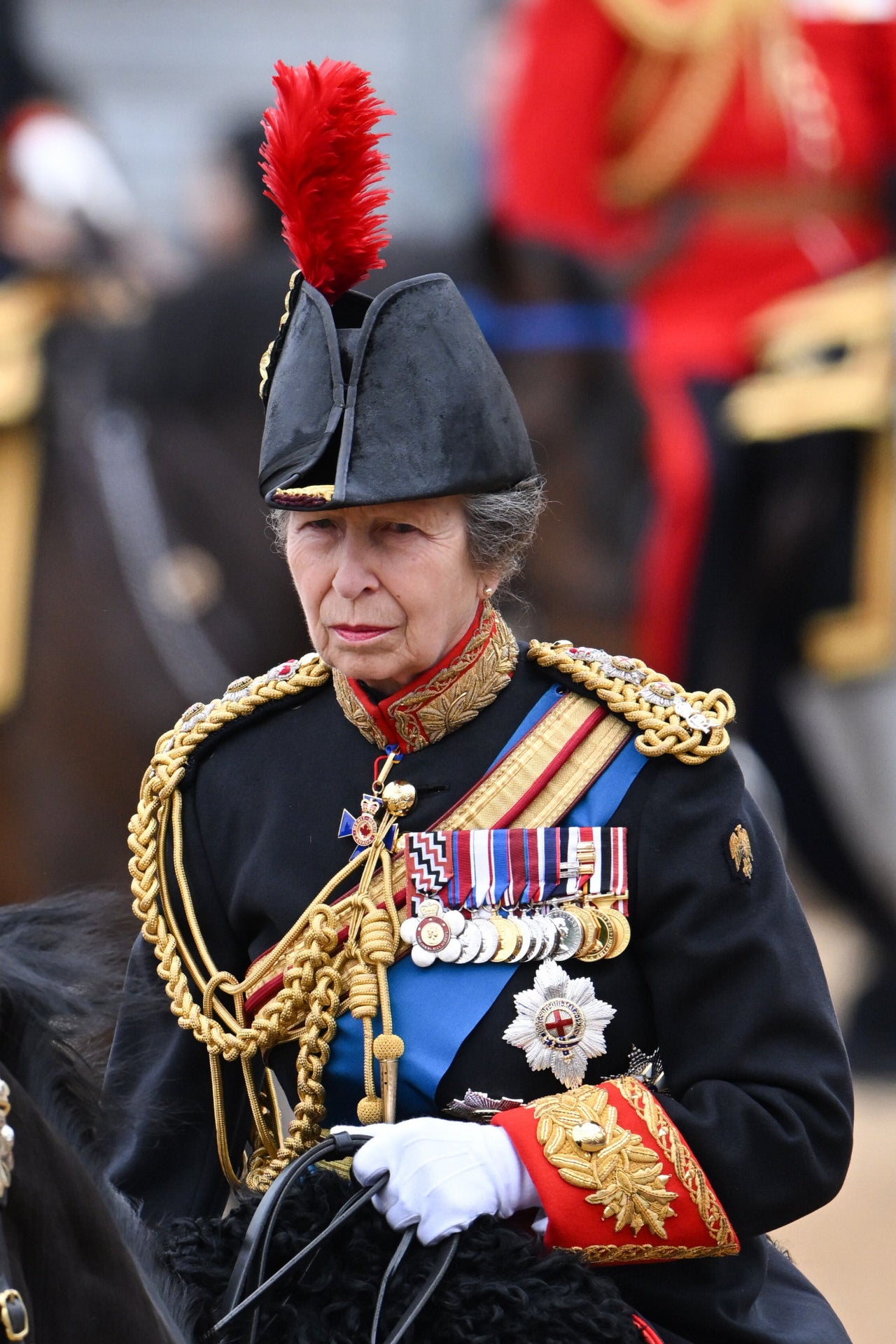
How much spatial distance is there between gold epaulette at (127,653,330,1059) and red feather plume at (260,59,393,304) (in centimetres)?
47

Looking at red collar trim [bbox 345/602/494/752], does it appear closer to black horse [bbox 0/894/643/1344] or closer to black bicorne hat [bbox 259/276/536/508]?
black bicorne hat [bbox 259/276/536/508]

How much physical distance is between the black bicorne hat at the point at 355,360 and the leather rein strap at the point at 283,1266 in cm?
63

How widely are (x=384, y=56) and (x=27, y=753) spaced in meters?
6.89

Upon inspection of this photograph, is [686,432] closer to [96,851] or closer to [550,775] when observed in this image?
[96,851]

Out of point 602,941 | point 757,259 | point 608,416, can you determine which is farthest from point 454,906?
point 757,259

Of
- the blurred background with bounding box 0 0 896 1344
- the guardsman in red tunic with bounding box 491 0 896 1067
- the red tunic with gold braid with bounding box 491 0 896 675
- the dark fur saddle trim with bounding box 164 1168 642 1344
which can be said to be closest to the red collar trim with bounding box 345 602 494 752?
the dark fur saddle trim with bounding box 164 1168 642 1344

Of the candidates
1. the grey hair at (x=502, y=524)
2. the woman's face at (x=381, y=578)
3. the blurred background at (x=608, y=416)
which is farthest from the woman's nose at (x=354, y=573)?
the blurred background at (x=608, y=416)

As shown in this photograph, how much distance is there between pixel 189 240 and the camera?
8312 millimetres

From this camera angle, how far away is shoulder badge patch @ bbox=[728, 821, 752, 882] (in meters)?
2.02

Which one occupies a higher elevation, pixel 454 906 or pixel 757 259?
pixel 757 259

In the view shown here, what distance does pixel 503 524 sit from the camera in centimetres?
208

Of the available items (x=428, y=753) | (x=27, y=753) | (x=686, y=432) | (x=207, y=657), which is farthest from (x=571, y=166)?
(x=428, y=753)

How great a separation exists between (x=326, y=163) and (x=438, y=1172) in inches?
37.4

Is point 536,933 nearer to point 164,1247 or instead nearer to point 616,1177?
point 616,1177
